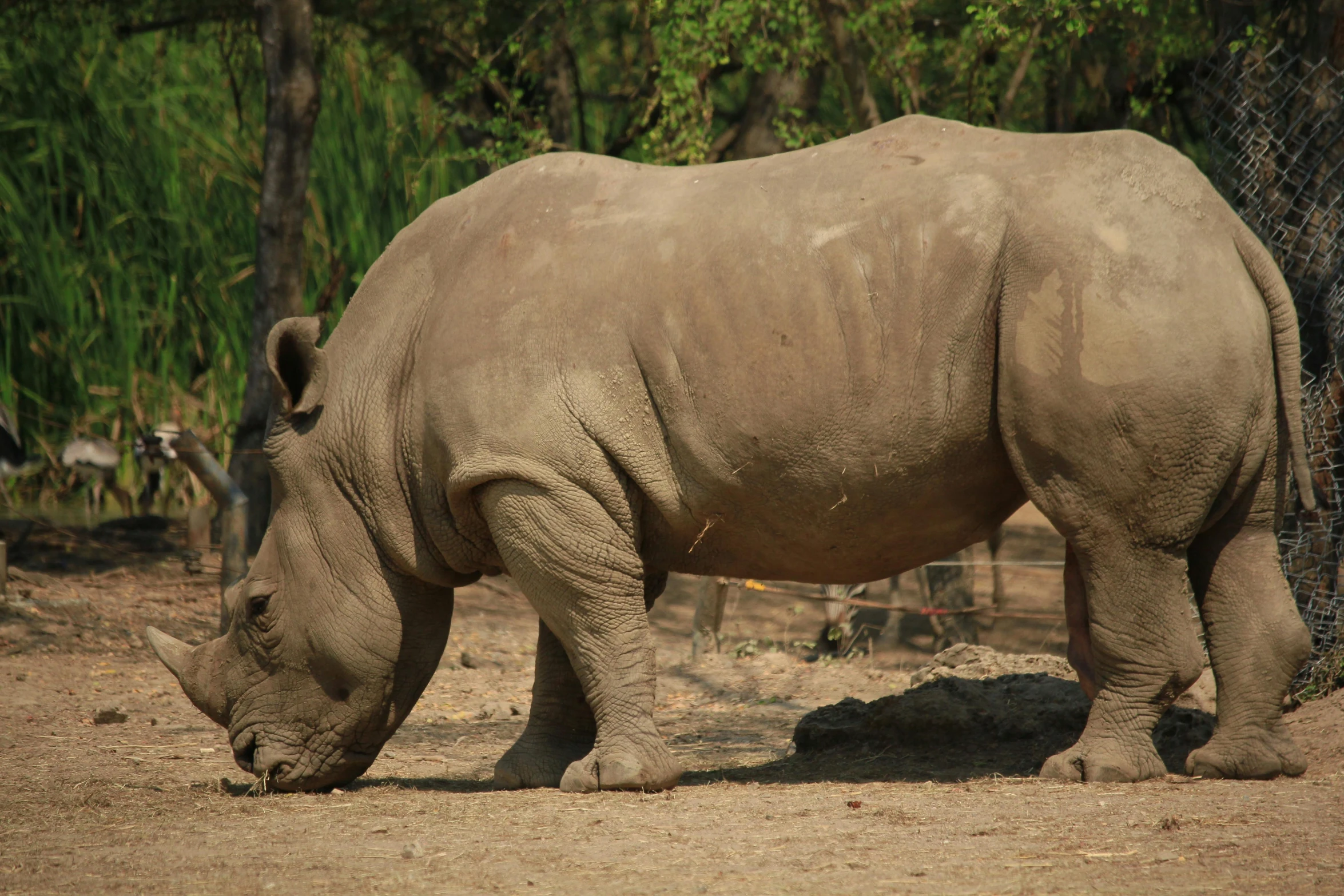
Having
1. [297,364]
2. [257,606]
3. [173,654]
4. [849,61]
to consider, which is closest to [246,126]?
→ [849,61]

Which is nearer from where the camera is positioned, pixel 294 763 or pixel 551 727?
pixel 294 763

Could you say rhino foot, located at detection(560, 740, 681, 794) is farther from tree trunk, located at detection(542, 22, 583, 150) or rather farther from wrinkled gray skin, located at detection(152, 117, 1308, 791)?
tree trunk, located at detection(542, 22, 583, 150)

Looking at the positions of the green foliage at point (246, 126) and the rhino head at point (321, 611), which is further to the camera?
the green foliage at point (246, 126)

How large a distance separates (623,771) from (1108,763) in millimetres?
1526

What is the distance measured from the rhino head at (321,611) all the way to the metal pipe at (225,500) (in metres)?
2.02

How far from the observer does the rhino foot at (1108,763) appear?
4.67 m

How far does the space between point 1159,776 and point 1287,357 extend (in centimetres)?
138

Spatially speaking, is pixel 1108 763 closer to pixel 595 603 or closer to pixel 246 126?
pixel 595 603

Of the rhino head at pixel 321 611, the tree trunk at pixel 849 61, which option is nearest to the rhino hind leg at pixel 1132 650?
the rhino head at pixel 321 611

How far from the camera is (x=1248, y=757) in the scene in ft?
15.5

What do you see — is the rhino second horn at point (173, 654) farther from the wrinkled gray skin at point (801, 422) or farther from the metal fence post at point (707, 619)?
the metal fence post at point (707, 619)

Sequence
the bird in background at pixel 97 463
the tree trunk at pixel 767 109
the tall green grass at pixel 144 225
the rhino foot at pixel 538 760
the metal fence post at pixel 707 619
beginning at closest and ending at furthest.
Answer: the rhino foot at pixel 538 760, the metal fence post at pixel 707 619, the tree trunk at pixel 767 109, the bird in background at pixel 97 463, the tall green grass at pixel 144 225

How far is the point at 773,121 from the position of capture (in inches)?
360

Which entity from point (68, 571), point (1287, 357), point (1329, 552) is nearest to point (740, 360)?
point (1287, 357)
